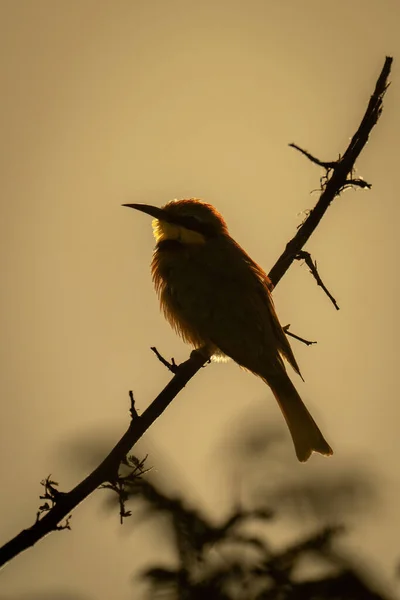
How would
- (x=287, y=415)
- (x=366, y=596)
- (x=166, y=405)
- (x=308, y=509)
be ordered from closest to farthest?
(x=366, y=596)
(x=308, y=509)
(x=166, y=405)
(x=287, y=415)

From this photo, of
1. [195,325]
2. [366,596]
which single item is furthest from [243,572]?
[195,325]

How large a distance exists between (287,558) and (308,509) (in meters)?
0.24

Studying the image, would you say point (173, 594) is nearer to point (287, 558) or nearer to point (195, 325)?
point (287, 558)

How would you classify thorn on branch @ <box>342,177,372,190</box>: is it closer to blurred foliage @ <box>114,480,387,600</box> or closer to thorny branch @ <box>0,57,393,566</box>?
thorny branch @ <box>0,57,393,566</box>

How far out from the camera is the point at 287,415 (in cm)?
450

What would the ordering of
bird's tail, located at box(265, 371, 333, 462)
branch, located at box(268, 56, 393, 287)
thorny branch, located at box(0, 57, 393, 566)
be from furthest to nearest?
1. bird's tail, located at box(265, 371, 333, 462)
2. branch, located at box(268, 56, 393, 287)
3. thorny branch, located at box(0, 57, 393, 566)

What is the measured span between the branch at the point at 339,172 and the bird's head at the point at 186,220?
1126 millimetres

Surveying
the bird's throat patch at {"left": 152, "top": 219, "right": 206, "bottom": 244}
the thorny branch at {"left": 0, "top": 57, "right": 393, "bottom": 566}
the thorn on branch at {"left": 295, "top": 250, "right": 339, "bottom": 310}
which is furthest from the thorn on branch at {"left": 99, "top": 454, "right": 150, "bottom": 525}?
the bird's throat patch at {"left": 152, "top": 219, "right": 206, "bottom": 244}

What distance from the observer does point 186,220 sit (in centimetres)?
518

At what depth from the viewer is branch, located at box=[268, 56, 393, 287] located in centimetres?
354

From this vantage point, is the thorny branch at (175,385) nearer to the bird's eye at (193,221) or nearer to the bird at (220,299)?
the bird at (220,299)

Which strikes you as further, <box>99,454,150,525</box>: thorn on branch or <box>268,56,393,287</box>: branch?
<box>268,56,393,287</box>: branch

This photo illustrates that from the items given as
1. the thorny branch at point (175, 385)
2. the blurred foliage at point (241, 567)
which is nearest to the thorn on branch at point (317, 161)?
the thorny branch at point (175, 385)

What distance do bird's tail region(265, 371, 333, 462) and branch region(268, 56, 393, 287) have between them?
0.74 metres
